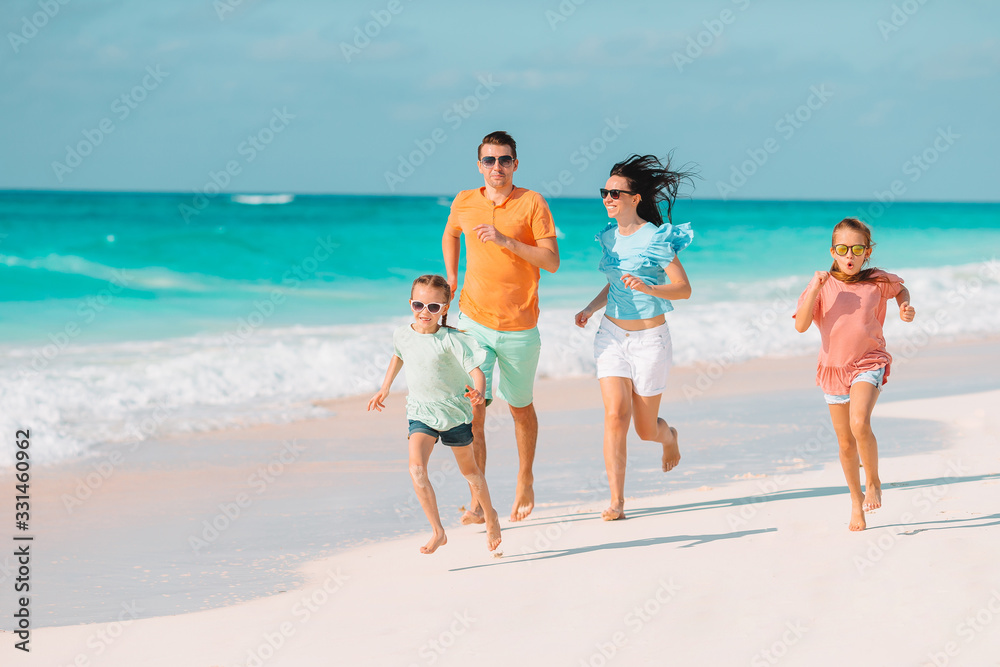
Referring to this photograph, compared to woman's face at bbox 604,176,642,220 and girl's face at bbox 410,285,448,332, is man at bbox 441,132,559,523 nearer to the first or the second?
woman's face at bbox 604,176,642,220

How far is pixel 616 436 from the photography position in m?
5.14

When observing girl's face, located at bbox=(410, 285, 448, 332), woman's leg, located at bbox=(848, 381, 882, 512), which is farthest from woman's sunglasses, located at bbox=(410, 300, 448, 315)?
woman's leg, located at bbox=(848, 381, 882, 512)

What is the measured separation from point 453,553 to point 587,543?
642 millimetres

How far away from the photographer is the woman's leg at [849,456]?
182 inches

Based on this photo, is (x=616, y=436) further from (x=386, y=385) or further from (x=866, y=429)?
(x=386, y=385)

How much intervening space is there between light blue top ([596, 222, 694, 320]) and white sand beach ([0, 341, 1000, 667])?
1095 mm

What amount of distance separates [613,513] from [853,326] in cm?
152

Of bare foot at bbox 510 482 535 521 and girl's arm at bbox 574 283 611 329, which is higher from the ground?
girl's arm at bbox 574 283 611 329

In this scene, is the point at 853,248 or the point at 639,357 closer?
the point at 853,248

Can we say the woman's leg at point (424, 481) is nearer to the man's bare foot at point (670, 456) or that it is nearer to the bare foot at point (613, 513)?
the bare foot at point (613, 513)

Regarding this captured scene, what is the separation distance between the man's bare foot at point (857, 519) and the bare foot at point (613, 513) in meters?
1.12

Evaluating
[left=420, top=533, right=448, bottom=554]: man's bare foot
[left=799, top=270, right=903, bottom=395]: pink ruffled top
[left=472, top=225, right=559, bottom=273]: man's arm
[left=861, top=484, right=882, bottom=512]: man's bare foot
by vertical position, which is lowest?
[left=420, top=533, right=448, bottom=554]: man's bare foot

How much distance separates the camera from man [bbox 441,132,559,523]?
16.4 ft
